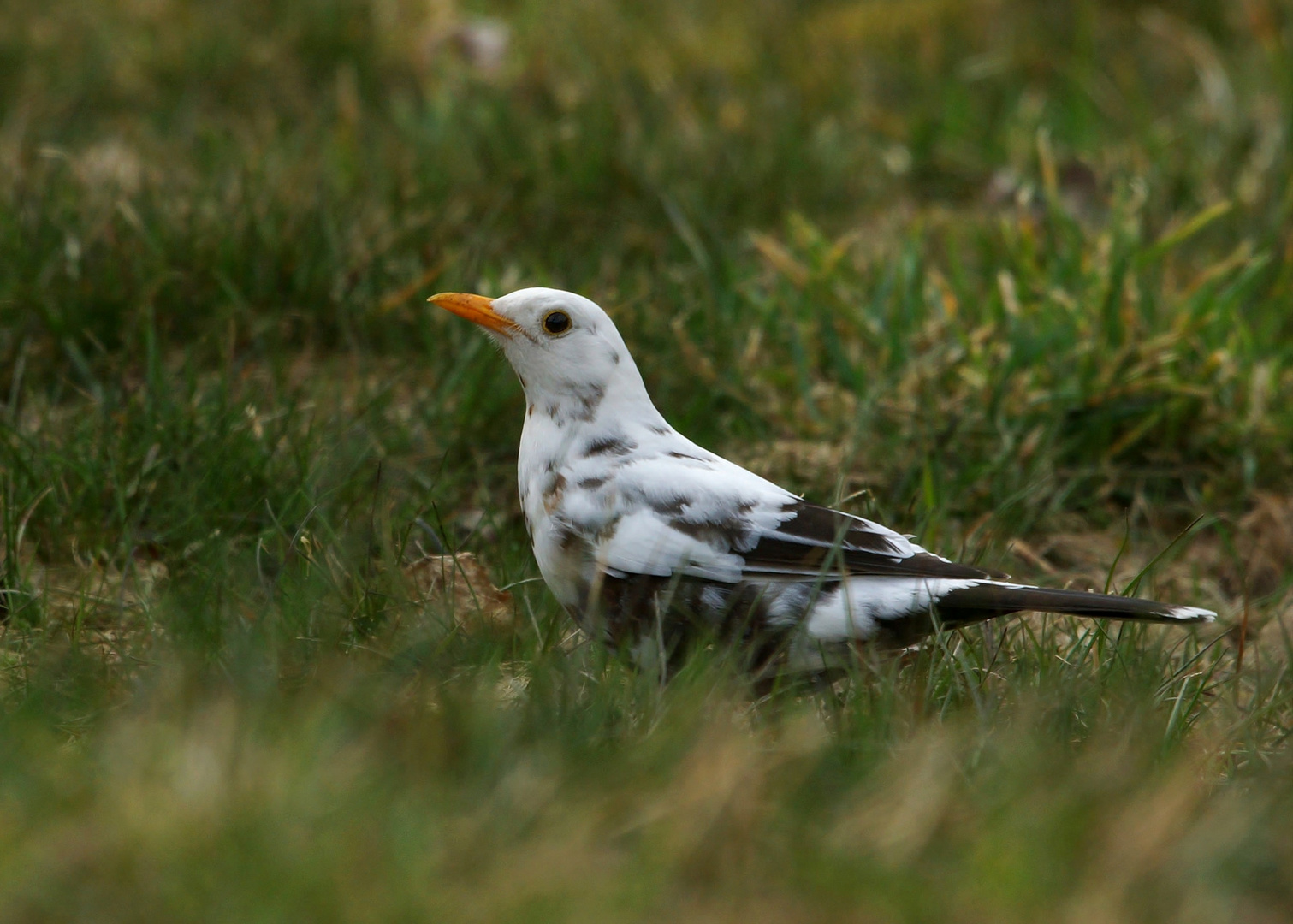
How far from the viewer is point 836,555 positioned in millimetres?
2670

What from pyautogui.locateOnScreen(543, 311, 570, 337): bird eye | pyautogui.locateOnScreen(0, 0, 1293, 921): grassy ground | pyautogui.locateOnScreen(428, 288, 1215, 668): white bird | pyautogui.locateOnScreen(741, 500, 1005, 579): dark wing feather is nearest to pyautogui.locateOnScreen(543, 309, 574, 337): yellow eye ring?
pyautogui.locateOnScreen(543, 311, 570, 337): bird eye

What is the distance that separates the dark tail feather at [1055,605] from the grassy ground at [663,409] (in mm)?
139

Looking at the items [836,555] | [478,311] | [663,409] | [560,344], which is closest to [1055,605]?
[836,555]

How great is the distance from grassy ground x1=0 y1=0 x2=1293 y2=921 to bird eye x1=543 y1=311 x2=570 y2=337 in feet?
1.65

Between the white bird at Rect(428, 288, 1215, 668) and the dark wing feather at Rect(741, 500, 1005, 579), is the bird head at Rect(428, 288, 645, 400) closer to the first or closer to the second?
the white bird at Rect(428, 288, 1215, 668)

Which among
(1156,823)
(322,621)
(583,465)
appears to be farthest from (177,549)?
(1156,823)

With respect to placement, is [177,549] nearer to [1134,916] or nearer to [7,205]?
[7,205]

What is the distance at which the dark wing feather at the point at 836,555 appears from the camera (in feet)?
8.78

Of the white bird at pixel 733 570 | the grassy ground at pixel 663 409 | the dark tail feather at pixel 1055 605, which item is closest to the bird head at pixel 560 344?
the white bird at pixel 733 570

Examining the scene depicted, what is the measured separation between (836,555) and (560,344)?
0.71m

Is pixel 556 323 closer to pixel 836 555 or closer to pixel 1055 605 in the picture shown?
pixel 836 555

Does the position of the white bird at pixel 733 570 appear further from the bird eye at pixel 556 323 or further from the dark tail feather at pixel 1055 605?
the bird eye at pixel 556 323

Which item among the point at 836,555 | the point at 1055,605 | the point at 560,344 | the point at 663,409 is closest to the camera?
the point at 1055,605

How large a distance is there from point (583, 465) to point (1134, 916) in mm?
1367
